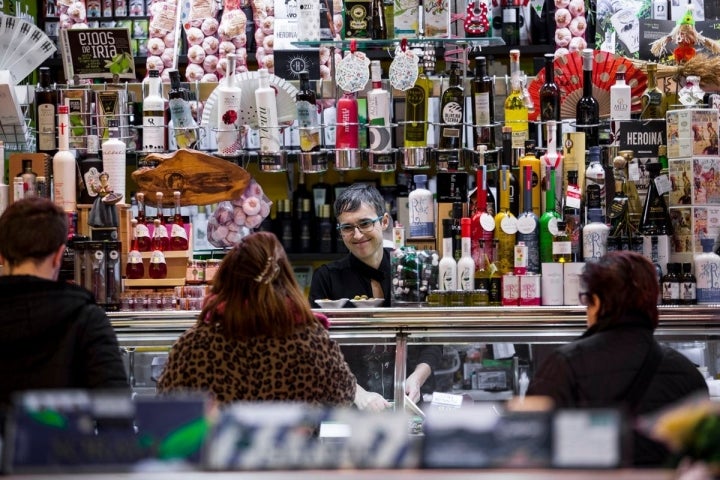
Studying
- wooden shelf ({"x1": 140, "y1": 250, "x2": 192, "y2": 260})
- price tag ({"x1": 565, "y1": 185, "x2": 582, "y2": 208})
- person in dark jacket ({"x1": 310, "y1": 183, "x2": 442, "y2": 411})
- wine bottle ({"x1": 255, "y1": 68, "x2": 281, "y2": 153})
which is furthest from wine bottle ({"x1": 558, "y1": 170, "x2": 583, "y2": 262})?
wooden shelf ({"x1": 140, "y1": 250, "x2": 192, "y2": 260})

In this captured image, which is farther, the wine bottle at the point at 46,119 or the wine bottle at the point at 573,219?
the wine bottle at the point at 46,119

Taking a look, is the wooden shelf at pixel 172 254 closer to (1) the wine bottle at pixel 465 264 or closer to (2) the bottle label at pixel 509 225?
(1) the wine bottle at pixel 465 264

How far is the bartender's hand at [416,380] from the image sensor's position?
3.79 m

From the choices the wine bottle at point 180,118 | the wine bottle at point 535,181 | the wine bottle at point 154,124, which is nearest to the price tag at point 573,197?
the wine bottle at point 535,181

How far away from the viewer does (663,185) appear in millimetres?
4105

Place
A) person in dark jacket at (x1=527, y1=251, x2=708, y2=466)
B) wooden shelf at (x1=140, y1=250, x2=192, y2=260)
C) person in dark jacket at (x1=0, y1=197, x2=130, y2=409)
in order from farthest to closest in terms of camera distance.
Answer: wooden shelf at (x1=140, y1=250, x2=192, y2=260) → person in dark jacket at (x1=0, y1=197, x2=130, y2=409) → person in dark jacket at (x1=527, y1=251, x2=708, y2=466)

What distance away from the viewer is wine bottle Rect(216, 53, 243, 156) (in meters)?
4.42

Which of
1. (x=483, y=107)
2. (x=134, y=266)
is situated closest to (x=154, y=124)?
(x=134, y=266)

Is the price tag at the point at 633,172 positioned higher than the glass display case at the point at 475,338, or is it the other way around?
the price tag at the point at 633,172

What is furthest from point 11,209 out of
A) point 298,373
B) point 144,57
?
point 144,57

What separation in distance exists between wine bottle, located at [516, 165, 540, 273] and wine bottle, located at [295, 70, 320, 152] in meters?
0.88

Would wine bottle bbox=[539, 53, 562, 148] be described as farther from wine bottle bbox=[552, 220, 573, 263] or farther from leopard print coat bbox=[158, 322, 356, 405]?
leopard print coat bbox=[158, 322, 356, 405]

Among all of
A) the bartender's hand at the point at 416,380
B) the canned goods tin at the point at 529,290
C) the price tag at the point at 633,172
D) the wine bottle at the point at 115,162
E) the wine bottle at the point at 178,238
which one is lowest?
the bartender's hand at the point at 416,380

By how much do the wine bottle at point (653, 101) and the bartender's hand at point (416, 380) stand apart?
1.41 metres
